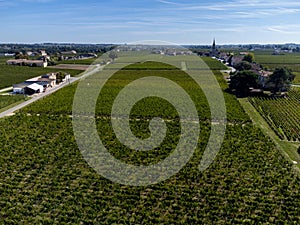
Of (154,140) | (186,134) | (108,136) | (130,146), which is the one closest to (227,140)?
(186,134)

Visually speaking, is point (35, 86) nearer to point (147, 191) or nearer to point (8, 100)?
point (8, 100)

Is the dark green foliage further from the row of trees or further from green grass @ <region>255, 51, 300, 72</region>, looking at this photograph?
green grass @ <region>255, 51, 300, 72</region>

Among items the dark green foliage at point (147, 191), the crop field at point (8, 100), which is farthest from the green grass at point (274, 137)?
the crop field at point (8, 100)

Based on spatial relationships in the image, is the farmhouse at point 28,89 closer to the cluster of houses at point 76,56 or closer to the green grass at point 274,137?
the green grass at point 274,137

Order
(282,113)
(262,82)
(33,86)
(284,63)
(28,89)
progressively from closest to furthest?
1. (282,113)
2. (28,89)
3. (33,86)
4. (262,82)
5. (284,63)

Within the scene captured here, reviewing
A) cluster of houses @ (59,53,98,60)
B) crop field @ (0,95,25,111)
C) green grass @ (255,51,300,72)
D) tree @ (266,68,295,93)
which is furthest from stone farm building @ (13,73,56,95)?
cluster of houses @ (59,53,98,60)

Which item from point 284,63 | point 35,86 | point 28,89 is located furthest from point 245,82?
point 284,63

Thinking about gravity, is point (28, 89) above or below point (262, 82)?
below
